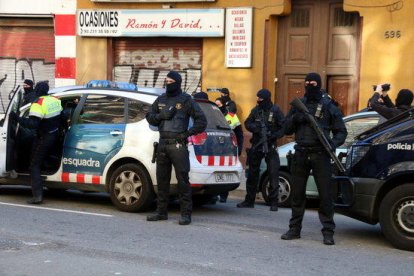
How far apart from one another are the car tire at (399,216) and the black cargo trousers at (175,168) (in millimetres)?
2454

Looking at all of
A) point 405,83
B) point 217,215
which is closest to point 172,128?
point 217,215

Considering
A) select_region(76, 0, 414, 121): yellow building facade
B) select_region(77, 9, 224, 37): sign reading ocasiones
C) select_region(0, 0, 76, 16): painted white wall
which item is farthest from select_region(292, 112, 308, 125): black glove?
select_region(0, 0, 76, 16): painted white wall

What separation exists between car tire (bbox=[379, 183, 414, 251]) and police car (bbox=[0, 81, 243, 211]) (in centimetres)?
261

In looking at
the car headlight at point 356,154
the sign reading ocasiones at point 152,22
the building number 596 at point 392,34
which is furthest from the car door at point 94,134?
the building number 596 at point 392,34

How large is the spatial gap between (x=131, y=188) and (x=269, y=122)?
234cm

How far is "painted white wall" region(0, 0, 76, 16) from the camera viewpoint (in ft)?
58.0

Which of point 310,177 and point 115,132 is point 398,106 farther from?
point 115,132

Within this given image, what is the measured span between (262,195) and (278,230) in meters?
2.59

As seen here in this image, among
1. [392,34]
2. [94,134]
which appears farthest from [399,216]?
[392,34]

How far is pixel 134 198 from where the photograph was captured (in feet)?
29.9

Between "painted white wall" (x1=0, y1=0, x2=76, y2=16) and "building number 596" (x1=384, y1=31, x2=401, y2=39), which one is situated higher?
"painted white wall" (x1=0, y1=0, x2=76, y2=16)

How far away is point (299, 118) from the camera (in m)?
7.36

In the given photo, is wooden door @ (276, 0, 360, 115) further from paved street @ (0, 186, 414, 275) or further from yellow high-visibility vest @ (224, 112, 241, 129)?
paved street @ (0, 186, 414, 275)

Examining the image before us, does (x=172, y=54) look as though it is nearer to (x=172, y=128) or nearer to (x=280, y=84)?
(x=280, y=84)
